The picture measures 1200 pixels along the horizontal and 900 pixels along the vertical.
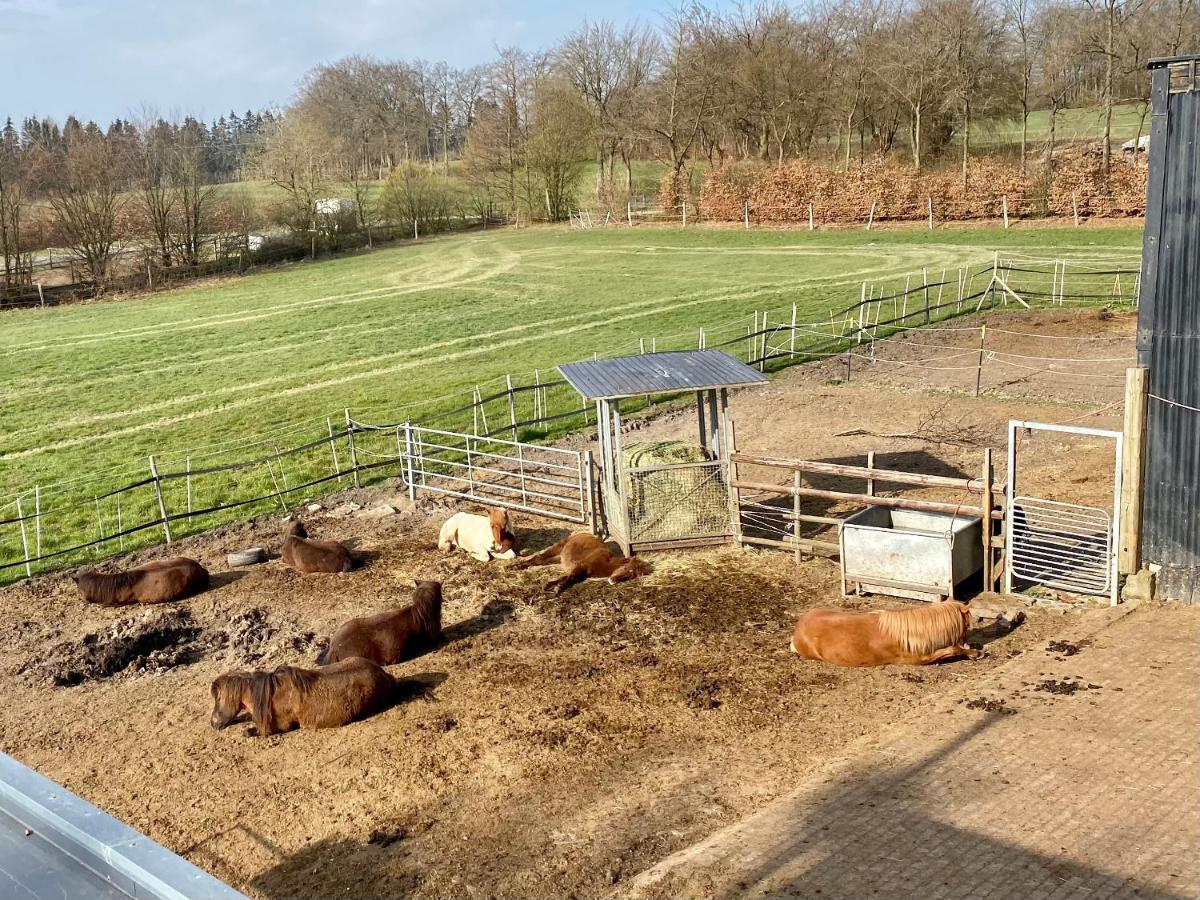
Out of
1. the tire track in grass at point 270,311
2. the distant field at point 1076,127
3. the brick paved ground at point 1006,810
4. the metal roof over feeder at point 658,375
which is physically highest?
the distant field at point 1076,127

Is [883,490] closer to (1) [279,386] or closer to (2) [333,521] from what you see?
(2) [333,521]

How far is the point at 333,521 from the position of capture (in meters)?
14.5

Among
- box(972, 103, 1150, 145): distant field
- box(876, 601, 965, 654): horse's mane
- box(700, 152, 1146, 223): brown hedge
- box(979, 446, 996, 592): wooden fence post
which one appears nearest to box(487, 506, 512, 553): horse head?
box(876, 601, 965, 654): horse's mane

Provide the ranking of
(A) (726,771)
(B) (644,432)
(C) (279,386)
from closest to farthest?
(A) (726,771) → (B) (644,432) → (C) (279,386)

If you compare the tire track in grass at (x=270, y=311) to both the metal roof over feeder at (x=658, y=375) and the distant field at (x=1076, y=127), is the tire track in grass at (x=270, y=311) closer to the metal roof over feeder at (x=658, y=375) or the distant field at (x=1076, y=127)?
the metal roof over feeder at (x=658, y=375)

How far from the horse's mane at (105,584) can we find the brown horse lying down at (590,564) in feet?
15.4

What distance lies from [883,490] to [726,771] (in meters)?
7.35

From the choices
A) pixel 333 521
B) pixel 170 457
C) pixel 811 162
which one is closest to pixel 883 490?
pixel 333 521

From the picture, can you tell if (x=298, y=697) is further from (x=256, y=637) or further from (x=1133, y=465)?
(x=1133, y=465)

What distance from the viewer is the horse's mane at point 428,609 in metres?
10.1

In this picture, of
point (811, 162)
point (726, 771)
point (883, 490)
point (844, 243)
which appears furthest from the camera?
point (811, 162)

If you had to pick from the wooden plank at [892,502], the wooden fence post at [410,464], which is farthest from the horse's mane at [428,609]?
the wooden fence post at [410,464]

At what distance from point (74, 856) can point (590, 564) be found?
8.27 meters

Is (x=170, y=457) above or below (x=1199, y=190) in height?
below
